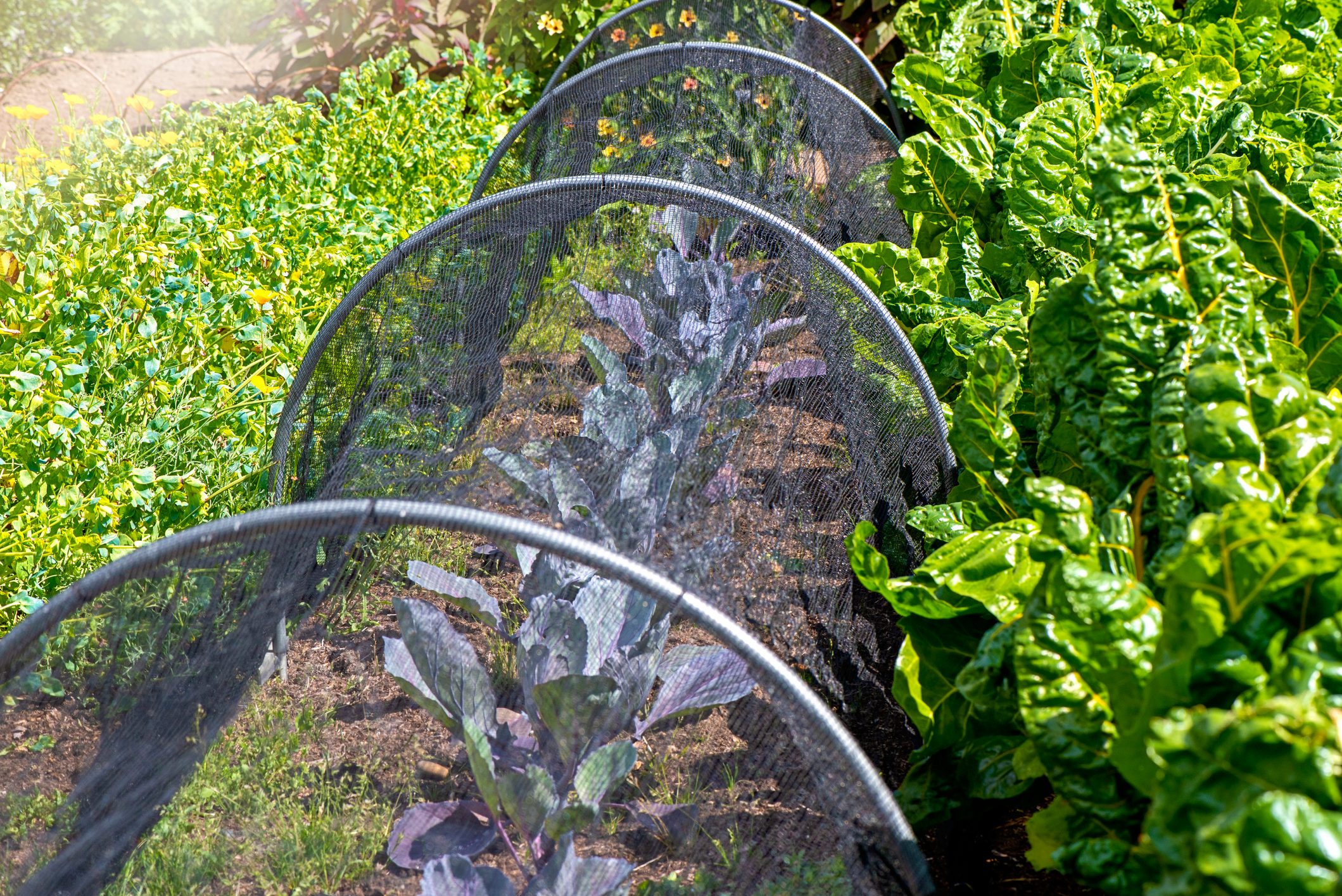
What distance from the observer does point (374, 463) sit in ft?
7.16

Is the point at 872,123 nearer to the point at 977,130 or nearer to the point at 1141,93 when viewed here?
the point at 977,130

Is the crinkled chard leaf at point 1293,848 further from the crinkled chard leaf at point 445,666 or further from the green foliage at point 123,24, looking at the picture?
the green foliage at point 123,24

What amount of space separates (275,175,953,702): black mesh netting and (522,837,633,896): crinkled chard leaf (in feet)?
1.61

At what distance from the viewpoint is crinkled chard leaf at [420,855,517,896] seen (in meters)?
1.53

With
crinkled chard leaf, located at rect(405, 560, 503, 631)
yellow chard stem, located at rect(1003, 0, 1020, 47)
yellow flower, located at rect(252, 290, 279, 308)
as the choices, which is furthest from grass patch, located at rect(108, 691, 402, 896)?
yellow chard stem, located at rect(1003, 0, 1020, 47)

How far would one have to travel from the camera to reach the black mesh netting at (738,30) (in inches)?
164

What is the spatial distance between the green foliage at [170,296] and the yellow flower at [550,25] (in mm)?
1570

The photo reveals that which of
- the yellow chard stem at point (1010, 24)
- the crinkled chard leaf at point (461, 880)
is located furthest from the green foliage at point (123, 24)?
the crinkled chard leaf at point (461, 880)

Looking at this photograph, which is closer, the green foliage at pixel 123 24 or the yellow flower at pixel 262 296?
the yellow flower at pixel 262 296

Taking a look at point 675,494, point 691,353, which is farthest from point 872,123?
point 675,494

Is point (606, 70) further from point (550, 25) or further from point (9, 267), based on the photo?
point (550, 25)

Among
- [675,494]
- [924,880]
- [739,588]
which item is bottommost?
[924,880]

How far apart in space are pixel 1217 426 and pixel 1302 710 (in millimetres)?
476

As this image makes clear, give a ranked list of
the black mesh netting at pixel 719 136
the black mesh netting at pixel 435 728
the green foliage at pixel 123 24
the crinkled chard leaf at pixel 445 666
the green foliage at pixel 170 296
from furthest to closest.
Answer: the green foliage at pixel 123 24 < the black mesh netting at pixel 719 136 < the green foliage at pixel 170 296 < the crinkled chard leaf at pixel 445 666 < the black mesh netting at pixel 435 728
